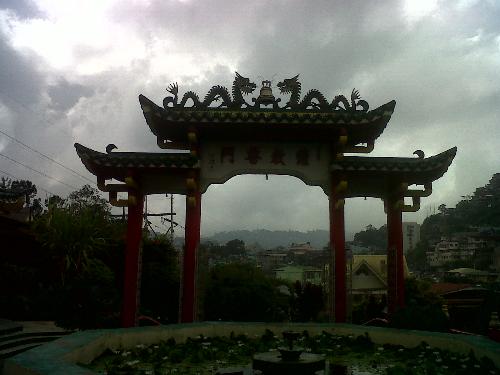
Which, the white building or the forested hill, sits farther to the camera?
the white building

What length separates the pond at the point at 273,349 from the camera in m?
6.31

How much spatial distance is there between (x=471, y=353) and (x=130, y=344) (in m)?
5.22

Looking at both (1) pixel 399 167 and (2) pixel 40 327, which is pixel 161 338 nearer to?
(1) pixel 399 167

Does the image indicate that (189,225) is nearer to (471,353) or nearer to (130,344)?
(130,344)

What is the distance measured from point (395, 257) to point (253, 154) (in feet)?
13.5

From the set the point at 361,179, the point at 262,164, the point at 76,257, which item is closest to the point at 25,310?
the point at 76,257

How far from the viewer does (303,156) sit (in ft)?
38.5

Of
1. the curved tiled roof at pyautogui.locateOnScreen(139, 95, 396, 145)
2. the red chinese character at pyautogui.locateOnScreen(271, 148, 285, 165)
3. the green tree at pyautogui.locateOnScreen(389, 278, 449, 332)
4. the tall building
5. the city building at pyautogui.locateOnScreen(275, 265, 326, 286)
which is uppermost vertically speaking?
the tall building

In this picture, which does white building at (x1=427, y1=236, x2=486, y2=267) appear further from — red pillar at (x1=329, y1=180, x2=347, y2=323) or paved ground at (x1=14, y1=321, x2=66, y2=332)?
red pillar at (x1=329, y1=180, x2=347, y2=323)

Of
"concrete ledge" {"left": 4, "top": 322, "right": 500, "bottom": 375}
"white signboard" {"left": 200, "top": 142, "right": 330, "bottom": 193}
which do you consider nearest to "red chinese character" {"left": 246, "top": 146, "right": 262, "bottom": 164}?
"white signboard" {"left": 200, "top": 142, "right": 330, "bottom": 193}

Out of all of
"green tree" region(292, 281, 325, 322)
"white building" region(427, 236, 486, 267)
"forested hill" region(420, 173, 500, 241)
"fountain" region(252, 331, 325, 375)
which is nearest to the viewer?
"fountain" region(252, 331, 325, 375)

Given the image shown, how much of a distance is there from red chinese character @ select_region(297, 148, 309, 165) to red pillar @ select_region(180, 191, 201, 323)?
8.33 ft

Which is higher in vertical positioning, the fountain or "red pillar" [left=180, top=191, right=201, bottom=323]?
"red pillar" [left=180, top=191, right=201, bottom=323]

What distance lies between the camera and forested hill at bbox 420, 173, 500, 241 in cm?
8875
